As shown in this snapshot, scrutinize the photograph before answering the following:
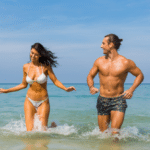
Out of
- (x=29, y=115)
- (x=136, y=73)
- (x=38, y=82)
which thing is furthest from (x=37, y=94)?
(x=136, y=73)

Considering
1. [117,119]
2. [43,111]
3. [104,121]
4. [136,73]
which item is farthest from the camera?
[43,111]

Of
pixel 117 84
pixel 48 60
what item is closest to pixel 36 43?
pixel 48 60

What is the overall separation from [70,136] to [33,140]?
1.12m

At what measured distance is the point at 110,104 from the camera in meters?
5.46

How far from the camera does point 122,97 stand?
5.36 m

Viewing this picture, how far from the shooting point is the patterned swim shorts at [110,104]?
5.36m

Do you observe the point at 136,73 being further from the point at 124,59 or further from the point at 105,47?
the point at 105,47

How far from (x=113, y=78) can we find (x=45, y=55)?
1625mm

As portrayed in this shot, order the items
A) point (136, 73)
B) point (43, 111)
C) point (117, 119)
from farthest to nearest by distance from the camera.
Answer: point (43, 111), point (136, 73), point (117, 119)

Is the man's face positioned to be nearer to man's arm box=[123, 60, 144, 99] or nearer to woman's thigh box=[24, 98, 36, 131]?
man's arm box=[123, 60, 144, 99]

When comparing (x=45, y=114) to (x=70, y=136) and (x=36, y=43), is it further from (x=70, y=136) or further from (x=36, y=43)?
(x=36, y=43)

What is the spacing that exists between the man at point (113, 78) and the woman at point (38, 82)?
34.7 inches

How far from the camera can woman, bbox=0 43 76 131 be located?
228 inches

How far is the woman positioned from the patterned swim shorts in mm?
877
